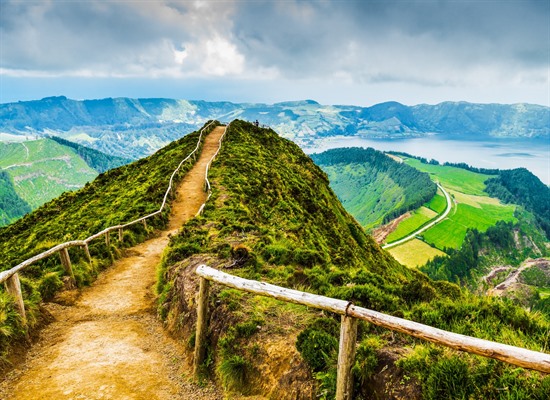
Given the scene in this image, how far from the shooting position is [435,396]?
5.23 m

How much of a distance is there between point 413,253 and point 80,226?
19033 centimetres

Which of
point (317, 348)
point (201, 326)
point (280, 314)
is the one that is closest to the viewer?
point (317, 348)

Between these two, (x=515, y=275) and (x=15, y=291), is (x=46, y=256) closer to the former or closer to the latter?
(x=15, y=291)

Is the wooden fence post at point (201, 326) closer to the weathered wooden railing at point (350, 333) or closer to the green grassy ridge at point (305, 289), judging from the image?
the weathered wooden railing at point (350, 333)

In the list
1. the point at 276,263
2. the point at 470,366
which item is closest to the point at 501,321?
the point at 470,366

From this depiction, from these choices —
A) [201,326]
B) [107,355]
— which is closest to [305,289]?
[201,326]

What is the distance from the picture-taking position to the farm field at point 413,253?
18412cm

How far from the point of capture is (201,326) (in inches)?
337

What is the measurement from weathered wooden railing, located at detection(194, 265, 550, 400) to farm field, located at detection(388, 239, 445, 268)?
18795 cm

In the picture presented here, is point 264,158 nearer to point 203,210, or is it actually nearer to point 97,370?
point 203,210

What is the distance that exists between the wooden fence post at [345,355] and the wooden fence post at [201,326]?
13.0ft

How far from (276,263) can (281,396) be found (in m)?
6.68

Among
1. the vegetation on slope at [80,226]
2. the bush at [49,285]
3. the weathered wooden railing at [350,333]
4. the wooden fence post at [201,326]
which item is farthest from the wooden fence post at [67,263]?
the weathered wooden railing at [350,333]

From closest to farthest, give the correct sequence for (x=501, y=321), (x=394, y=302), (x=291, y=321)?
(x=501, y=321) < (x=291, y=321) < (x=394, y=302)
